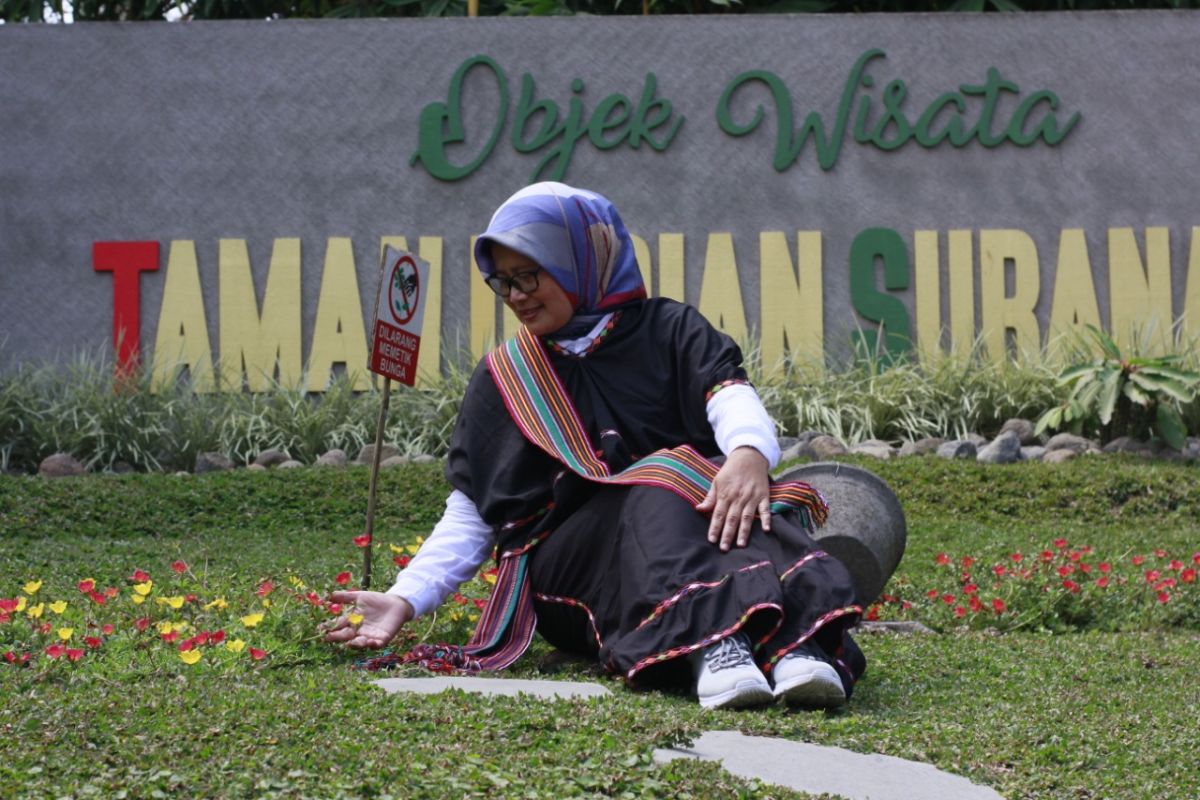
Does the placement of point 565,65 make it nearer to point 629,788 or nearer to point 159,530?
point 159,530

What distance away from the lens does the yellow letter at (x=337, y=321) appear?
33.3 ft

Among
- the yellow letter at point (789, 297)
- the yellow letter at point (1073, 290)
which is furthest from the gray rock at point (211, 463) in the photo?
the yellow letter at point (1073, 290)

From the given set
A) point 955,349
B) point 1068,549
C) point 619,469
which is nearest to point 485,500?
point 619,469

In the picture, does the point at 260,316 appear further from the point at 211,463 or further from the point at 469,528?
the point at 469,528

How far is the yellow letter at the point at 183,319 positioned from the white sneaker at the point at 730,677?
295 inches

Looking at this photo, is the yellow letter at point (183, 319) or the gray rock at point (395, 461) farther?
the yellow letter at point (183, 319)

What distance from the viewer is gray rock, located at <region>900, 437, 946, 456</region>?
8.81m

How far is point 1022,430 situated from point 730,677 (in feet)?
21.0

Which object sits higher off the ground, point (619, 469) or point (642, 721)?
point (619, 469)

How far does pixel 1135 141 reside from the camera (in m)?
10.5

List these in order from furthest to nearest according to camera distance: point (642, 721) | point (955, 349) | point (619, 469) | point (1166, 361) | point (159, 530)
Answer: point (955, 349), point (1166, 361), point (159, 530), point (619, 469), point (642, 721)

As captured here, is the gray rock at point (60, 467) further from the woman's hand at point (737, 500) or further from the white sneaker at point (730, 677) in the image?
the white sneaker at point (730, 677)

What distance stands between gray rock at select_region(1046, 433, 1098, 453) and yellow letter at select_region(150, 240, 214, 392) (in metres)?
5.12

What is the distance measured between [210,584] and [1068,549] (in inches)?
136
